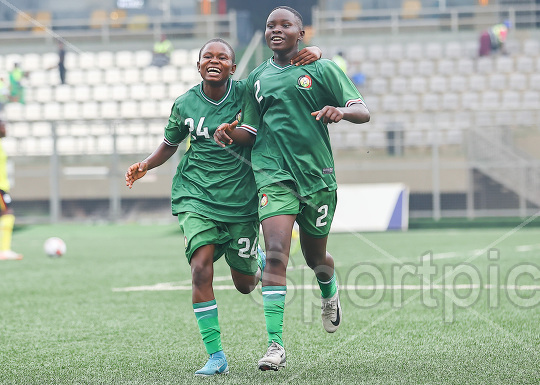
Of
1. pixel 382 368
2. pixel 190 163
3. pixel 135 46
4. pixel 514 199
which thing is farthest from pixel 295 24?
pixel 135 46

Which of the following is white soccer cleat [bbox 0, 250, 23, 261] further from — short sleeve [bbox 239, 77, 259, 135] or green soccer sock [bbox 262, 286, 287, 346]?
green soccer sock [bbox 262, 286, 287, 346]

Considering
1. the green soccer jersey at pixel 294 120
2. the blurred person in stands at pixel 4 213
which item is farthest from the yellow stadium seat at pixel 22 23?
the green soccer jersey at pixel 294 120

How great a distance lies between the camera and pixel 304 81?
488 cm

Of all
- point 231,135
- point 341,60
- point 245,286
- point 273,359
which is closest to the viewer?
point 273,359

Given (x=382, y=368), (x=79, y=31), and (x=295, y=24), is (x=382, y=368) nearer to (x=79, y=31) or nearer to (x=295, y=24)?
(x=295, y=24)

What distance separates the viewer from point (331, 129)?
778 inches

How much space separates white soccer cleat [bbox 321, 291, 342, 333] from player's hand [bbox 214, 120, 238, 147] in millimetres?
1486

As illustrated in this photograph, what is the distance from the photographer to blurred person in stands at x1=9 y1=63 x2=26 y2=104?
81.0 ft

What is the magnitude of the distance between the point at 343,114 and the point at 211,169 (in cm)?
85

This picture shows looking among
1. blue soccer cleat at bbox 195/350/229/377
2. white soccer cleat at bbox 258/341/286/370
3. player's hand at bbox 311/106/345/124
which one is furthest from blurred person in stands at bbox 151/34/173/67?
white soccer cleat at bbox 258/341/286/370

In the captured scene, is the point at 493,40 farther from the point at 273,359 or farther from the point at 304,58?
the point at 273,359

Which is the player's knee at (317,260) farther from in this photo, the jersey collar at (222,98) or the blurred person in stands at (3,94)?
the blurred person in stands at (3,94)

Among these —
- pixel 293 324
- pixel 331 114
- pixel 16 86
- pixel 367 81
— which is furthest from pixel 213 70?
pixel 16 86

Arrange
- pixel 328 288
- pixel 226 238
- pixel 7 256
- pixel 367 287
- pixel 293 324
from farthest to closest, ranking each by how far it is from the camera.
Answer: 1. pixel 7 256
2. pixel 367 287
3. pixel 293 324
4. pixel 328 288
5. pixel 226 238
